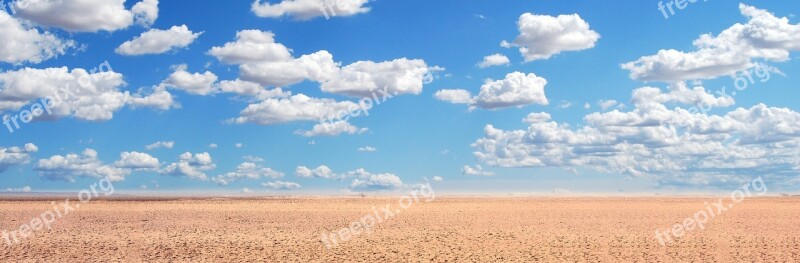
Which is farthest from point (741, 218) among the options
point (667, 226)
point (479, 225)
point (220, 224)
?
point (220, 224)

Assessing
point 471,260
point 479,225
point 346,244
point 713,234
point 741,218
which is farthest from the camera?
point 741,218

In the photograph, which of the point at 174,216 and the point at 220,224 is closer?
the point at 220,224

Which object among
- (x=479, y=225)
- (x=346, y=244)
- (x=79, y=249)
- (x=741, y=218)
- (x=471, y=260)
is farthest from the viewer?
(x=741, y=218)

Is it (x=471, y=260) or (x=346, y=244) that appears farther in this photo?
(x=346, y=244)

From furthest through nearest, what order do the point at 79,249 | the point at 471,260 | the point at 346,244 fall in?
1. the point at 346,244
2. the point at 79,249
3. the point at 471,260

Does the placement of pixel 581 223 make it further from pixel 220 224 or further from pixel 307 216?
pixel 220 224

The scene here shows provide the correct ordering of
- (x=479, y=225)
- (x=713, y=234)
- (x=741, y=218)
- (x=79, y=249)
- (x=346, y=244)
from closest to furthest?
1. (x=79, y=249)
2. (x=346, y=244)
3. (x=713, y=234)
4. (x=479, y=225)
5. (x=741, y=218)

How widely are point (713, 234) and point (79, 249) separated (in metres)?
27.1

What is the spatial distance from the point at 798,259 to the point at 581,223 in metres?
15.0

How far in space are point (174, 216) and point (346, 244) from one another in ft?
66.3

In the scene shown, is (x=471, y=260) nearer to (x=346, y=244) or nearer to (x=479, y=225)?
(x=346, y=244)

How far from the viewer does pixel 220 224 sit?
127 feet

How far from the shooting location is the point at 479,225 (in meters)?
37.8

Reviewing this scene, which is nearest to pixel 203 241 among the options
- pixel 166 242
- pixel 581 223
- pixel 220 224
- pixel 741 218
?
pixel 166 242
